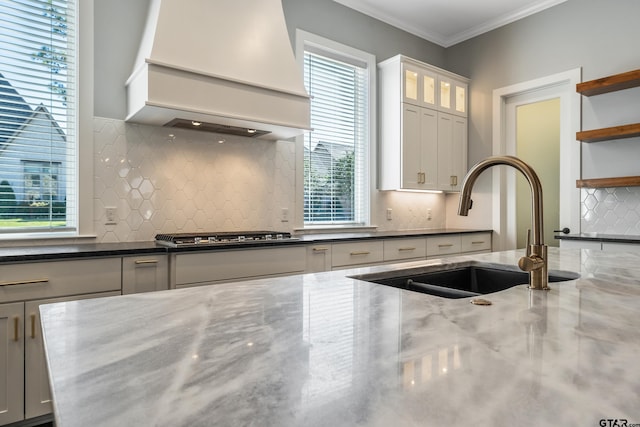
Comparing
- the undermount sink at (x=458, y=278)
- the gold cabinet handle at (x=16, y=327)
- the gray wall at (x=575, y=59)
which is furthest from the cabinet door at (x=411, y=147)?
the gold cabinet handle at (x=16, y=327)

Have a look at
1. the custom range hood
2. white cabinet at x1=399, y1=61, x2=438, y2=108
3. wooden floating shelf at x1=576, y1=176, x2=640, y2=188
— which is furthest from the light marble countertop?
white cabinet at x1=399, y1=61, x2=438, y2=108

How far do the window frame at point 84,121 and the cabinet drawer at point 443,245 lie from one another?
268 cm

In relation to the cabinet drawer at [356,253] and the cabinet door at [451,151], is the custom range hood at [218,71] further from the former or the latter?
the cabinet door at [451,151]

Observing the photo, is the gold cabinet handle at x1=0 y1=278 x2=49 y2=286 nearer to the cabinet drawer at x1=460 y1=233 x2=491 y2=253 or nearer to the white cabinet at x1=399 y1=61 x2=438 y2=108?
the white cabinet at x1=399 y1=61 x2=438 y2=108

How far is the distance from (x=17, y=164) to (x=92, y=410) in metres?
2.53

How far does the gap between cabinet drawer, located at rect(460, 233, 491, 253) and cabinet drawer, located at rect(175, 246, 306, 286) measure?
6.51 feet

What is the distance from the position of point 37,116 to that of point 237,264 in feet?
4.91

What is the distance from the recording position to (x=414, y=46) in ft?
14.7

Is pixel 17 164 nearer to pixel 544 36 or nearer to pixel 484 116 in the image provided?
pixel 484 116

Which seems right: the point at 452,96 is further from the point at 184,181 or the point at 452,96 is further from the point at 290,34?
the point at 184,181

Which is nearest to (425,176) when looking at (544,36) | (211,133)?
(544,36)

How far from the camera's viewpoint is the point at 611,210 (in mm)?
3439

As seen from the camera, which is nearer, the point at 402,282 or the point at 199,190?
the point at 402,282

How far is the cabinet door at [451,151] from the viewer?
4242mm
